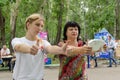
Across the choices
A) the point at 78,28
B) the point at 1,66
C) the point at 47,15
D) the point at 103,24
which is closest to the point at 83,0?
the point at 47,15

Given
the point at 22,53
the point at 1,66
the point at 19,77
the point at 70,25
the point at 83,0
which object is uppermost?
the point at 83,0

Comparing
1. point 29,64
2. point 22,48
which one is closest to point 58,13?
point 29,64

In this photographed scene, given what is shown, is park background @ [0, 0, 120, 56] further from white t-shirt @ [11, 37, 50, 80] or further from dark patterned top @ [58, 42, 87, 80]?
white t-shirt @ [11, 37, 50, 80]

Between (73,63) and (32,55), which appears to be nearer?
(32,55)

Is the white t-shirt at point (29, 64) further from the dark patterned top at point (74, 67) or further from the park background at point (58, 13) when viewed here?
the park background at point (58, 13)

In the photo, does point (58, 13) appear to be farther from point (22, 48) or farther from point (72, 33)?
point (22, 48)

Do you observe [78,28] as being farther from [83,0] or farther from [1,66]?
[83,0]

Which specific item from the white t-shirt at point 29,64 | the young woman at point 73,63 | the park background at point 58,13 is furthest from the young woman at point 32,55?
the park background at point 58,13

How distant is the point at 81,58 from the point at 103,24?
35.0m

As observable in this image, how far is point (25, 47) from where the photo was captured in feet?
11.3

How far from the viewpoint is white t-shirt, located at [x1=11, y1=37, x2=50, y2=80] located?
3648 mm

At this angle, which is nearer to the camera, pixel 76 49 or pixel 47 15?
pixel 76 49

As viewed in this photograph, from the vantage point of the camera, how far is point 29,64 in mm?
3652

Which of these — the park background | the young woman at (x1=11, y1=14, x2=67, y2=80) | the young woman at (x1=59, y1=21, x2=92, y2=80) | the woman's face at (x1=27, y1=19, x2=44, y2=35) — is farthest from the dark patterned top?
the park background
